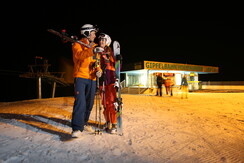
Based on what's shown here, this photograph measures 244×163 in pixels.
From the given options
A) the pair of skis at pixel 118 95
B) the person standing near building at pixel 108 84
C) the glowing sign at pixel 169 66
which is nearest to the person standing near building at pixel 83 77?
the person standing near building at pixel 108 84

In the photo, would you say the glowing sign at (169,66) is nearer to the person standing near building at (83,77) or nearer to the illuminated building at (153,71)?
the illuminated building at (153,71)

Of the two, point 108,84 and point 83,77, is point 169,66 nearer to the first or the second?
point 108,84

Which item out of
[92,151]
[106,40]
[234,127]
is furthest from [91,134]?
[234,127]

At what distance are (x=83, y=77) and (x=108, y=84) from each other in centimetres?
61

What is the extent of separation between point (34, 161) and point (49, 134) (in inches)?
42.9

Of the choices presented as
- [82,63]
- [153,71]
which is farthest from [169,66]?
[82,63]

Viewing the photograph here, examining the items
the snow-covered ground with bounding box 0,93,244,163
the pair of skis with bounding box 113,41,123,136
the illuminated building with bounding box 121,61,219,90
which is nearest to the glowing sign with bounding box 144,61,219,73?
the illuminated building with bounding box 121,61,219,90

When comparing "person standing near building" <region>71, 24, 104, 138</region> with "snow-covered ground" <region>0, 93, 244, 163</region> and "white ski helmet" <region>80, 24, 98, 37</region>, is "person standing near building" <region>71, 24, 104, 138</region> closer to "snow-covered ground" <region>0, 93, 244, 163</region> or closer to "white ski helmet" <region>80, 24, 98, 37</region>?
"white ski helmet" <region>80, 24, 98, 37</region>

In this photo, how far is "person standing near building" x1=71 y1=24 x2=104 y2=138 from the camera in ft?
8.77

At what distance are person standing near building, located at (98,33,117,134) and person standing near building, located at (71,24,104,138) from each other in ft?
0.71

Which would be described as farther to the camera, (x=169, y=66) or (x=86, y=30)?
(x=169, y=66)

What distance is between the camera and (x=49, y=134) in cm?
292

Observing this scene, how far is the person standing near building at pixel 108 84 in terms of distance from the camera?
3131 mm

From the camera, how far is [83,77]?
9.32ft
